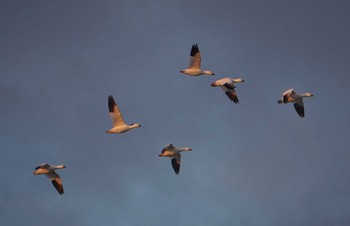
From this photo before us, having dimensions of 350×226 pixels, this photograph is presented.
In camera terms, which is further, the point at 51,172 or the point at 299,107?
the point at 299,107

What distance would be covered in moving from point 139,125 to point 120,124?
1.19 m

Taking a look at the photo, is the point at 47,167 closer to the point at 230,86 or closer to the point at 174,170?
the point at 174,170

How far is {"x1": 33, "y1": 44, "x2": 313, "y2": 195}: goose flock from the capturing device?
37.9 m

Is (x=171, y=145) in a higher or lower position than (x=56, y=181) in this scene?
higher

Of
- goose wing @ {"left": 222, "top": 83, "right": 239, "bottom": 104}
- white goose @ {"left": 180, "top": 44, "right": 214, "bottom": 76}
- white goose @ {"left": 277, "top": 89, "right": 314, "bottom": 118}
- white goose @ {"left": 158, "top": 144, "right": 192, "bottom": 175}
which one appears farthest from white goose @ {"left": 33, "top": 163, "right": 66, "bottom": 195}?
white goose @ {"left": 277, "top": 89, "right": 314, "bottom": 118}

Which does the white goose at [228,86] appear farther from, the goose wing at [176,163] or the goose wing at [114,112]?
the goose wing at [114,112]

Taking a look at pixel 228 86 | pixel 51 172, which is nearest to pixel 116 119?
pixel 51 172

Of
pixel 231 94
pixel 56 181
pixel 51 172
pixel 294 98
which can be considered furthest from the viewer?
pixel 231 94

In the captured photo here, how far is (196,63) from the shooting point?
40.2m

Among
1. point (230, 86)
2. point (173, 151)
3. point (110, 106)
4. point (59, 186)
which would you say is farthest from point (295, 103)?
point (59, 186)

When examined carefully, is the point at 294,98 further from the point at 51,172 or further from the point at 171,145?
the point at 51,172

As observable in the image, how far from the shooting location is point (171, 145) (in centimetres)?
3812

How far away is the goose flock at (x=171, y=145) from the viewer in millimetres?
37938

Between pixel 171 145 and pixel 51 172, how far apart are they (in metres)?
6.75
